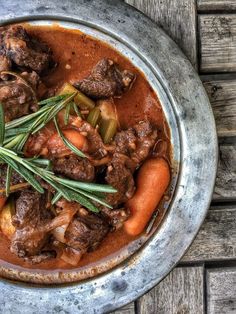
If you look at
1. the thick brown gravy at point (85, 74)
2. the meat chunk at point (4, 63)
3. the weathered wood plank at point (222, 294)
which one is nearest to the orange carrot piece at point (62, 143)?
the thick brown gravy at point (85, 74)

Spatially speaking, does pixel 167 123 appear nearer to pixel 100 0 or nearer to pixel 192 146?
pixel 192 146

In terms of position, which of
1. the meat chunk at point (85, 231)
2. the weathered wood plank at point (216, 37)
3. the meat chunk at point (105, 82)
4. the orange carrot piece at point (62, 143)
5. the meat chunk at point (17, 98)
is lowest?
the meat chunk at point (85, 231)

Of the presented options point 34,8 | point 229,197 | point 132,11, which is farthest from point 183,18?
point 229,197

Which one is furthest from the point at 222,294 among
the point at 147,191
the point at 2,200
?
the point at 2,200

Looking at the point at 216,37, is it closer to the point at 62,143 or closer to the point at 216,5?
the point at 216,5

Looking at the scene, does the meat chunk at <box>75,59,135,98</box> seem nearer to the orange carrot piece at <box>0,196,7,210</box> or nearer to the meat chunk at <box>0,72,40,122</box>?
the meat chunk at <box>0,72,40,122</box>

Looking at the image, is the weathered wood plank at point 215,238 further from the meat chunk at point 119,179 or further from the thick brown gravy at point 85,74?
the meat chunk at point 119,179
